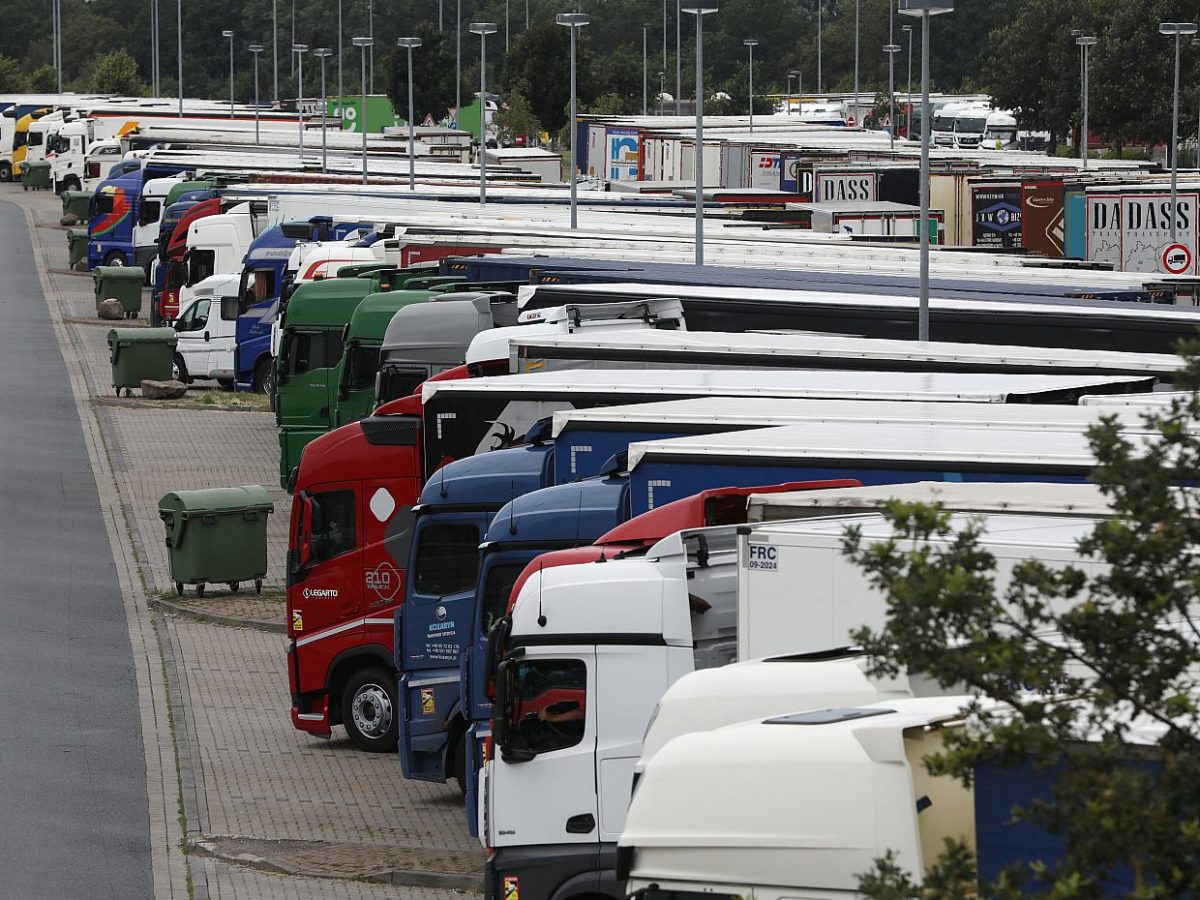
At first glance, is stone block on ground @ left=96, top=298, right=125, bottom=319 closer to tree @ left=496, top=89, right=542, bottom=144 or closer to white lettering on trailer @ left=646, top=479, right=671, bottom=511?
white lettering on trailer @ left=646, top=479, right=671, bottom=511

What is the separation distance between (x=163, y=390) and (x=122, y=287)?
47.8ft

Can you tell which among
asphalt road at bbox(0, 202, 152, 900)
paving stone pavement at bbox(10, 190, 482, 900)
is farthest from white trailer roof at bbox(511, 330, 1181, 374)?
asphalt road at bbox(0, 202, 152, 900)

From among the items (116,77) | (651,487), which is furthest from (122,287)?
(116,77)

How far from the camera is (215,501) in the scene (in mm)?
24000

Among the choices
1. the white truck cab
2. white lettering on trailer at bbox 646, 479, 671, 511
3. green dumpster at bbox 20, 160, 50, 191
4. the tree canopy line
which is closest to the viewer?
the white truck cab

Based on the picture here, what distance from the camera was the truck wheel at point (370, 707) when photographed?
17.8m

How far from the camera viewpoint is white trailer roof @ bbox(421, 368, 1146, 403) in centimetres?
1619

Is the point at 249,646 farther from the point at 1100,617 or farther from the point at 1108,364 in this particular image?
the point at 1100,617

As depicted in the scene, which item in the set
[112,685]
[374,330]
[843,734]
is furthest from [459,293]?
[843,734]

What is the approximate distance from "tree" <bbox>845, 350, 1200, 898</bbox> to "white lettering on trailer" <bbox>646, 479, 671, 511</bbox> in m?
7.19

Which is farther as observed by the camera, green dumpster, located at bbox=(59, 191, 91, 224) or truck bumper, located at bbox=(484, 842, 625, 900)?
green dumpster, located at bbox=(59, 191, 91, 224)

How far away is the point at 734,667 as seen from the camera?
8.66m

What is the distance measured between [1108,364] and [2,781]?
10.5 metres

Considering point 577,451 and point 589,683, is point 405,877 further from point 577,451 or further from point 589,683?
point 589,683
